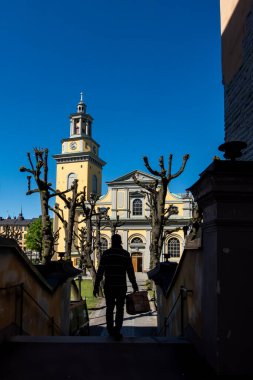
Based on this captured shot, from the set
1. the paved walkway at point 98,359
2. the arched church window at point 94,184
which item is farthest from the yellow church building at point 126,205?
the paved walkway at point 98,359

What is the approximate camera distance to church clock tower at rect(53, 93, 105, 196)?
202ft

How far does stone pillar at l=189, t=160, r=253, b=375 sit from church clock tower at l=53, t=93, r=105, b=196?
185ft

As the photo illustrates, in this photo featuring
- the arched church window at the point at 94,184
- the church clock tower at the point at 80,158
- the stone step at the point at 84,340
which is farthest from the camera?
the arched church window at the point at 94,184

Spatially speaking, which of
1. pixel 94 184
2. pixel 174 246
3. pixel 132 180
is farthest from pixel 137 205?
pixel 94 184

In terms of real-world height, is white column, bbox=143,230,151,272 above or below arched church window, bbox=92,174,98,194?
below

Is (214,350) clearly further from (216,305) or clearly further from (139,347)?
(139,347)

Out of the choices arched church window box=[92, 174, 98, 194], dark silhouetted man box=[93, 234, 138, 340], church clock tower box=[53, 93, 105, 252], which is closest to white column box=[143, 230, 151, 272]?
church clock tower box=[53, 93, 105, 252]

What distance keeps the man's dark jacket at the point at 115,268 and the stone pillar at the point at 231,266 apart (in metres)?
1.89

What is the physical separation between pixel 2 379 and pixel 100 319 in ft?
46.4

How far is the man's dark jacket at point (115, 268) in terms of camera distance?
5.54 m

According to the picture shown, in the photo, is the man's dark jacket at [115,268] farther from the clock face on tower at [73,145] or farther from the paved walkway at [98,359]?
the clock face on tower at [73,145]

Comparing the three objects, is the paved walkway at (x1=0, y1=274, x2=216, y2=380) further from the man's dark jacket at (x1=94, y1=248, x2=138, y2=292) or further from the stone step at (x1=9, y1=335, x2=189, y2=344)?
the man's dark jacket at (x1=94, y1=248, x2=138, y2=292)

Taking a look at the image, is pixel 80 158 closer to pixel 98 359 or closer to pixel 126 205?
pixel 126 205

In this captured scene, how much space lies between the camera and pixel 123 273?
5625 millimetres
